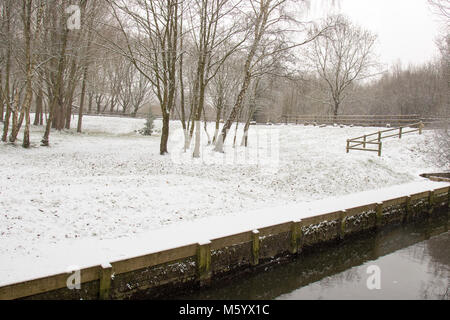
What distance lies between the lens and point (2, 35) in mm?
17203

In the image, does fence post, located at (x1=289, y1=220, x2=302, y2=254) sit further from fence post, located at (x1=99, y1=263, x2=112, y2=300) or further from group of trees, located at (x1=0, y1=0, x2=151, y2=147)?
group of trees, located at (x1=0, y1=0, x2=151, y2=147)

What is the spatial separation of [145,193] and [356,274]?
6.81 m

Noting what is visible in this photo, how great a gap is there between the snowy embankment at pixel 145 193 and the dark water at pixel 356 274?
1.41m

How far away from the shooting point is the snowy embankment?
7.36 metres

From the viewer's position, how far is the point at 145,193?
1116 cm

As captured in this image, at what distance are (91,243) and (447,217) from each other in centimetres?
1406

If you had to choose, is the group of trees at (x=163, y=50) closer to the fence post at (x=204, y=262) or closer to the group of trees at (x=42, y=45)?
the group of trees at (x=42, y=45)

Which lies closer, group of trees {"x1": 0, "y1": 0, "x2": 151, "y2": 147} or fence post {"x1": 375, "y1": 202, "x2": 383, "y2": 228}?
fence post {"x1": 375, "y1": 202, "x2": 383, "y2": 228}

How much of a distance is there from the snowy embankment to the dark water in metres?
1.41

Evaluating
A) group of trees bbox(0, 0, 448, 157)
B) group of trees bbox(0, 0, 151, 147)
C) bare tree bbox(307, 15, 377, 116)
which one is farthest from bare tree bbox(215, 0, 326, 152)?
bare tree bbox(307, 15, 377, 116)

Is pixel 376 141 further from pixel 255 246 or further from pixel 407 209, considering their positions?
pixel 255 246

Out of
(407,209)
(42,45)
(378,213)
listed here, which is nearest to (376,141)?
(407,209)
